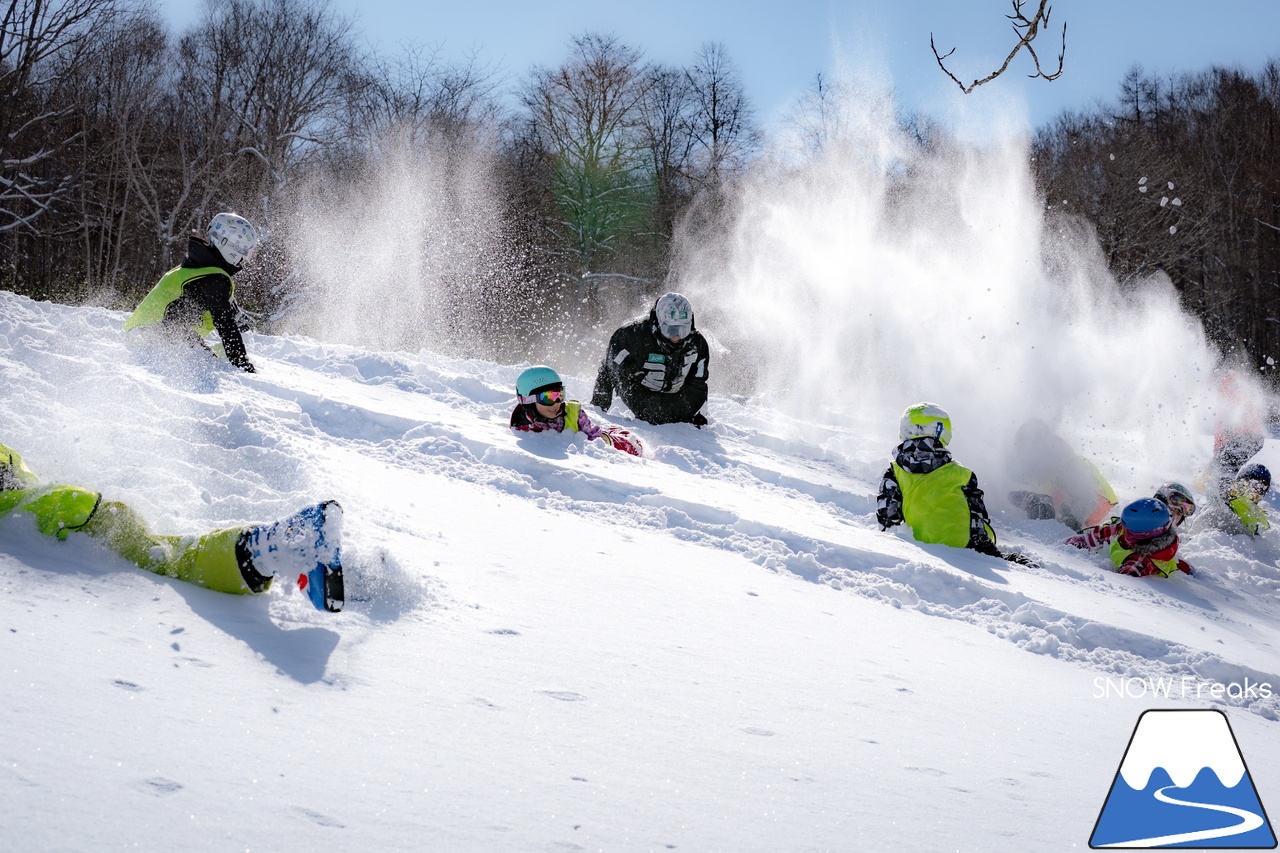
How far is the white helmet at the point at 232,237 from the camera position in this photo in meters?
7.36

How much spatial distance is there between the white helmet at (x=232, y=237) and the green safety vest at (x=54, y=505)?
16.6ft

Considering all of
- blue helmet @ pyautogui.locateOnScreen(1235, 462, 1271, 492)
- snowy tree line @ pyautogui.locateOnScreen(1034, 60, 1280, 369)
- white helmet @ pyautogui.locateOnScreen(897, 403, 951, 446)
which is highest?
snowy tree line @ pyautogui.locateOnScreen(1034, 60, 1280, 369)

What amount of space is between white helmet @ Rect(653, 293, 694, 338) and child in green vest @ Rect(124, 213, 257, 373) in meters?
3.56

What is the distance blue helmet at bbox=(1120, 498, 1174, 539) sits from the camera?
18.8 ft

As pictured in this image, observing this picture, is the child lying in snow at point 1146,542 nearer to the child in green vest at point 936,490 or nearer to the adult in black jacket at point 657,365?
the child in green vest at point 936,490

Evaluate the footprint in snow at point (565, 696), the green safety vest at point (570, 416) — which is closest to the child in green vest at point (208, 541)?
the footprint in snow at point (565, 696)

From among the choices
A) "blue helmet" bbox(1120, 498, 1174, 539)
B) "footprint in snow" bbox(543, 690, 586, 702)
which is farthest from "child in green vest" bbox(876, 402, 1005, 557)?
"footprint in snow" bbox(543, 690, 586, 702)

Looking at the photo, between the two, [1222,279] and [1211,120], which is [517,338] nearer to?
[1222,279]

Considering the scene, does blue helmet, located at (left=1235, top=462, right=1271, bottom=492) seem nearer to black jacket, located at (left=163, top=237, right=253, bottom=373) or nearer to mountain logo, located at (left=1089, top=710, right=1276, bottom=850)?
mountain logo, located at (left=1089, top=710, right=1276, bottom=850)

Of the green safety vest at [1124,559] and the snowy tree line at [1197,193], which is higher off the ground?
the snowy tree line at [1197,193]

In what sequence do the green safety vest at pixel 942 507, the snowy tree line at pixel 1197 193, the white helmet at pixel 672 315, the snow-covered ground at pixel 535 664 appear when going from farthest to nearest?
the snowy tree line at pixel 1197 193 → the white helmet at pixel 672 315 → the green safety vest at pixel 942 507 → the snow-covered ground at pixel 535 664

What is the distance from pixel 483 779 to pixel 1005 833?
1.11 m

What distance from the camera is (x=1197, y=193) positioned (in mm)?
28141

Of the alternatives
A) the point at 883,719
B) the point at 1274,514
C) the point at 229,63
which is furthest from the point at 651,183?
the point at 883,719
